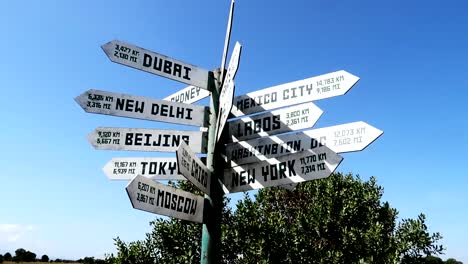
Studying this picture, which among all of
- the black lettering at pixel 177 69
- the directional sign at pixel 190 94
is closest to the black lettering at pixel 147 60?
the black lettering at pixel 177 69

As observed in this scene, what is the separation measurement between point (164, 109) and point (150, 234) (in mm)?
24057

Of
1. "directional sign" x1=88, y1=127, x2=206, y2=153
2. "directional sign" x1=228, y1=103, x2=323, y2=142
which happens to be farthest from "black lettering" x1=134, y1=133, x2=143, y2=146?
"directional sign" x1=228, y1=103, x2=323, y2=142

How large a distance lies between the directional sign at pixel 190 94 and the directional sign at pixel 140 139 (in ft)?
2.39

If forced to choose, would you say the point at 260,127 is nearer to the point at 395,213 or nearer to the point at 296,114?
the point at 296,114

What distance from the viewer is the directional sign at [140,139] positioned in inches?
227

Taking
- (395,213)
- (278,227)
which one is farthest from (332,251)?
(395,213)

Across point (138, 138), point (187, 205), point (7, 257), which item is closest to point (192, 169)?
point (187, 205)

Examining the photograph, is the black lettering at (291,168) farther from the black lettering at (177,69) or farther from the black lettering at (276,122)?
the black lettering at (177,69)

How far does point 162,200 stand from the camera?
15.7 ft

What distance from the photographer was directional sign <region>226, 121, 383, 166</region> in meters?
4.90

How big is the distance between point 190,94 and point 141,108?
935 mm

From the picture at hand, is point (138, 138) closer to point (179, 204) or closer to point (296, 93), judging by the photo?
point (179, 204)

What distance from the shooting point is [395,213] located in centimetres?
3162

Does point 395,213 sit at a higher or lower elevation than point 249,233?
higher
